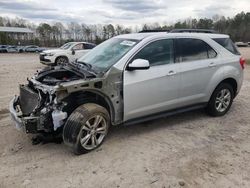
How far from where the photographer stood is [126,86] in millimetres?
4562

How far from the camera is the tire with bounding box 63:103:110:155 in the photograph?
411 centimetres

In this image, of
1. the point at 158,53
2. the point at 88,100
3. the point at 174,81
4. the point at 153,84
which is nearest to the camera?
the point at 88,100

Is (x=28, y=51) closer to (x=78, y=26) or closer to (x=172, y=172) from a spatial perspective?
(x=78, y=26)

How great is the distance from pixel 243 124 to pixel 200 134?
1.16 meters

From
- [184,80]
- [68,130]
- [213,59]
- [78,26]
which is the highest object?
[78,26]

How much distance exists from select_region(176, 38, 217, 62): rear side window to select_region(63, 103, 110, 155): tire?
1837 millimetres

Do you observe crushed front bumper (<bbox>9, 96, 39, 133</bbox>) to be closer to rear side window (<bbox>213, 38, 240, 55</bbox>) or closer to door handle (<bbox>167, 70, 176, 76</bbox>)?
door handle (<bbox>167, 70, 176, 76</bbox>)

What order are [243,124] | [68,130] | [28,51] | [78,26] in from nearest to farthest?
[68,130], [243,124], [28,51], [78,26]

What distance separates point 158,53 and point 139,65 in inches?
26.4

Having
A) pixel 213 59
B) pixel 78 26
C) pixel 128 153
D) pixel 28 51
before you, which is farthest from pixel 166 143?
pixel 78 26

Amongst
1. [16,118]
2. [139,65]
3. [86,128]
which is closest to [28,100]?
[16,118]

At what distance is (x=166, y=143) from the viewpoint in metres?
4.71

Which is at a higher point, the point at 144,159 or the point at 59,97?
the point at 59,97

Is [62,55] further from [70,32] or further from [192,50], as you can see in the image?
[70,32]
